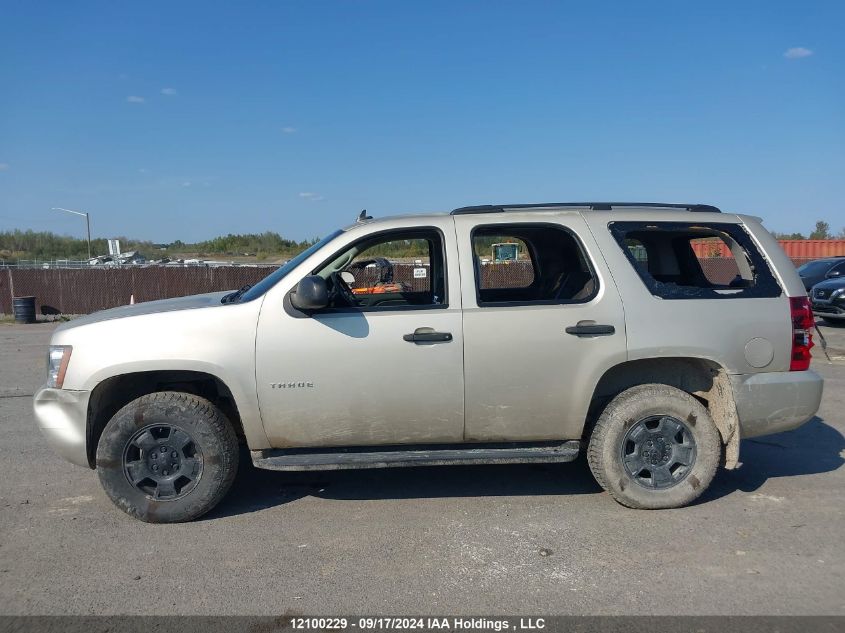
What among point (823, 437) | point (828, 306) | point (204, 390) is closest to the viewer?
point (204, 390)

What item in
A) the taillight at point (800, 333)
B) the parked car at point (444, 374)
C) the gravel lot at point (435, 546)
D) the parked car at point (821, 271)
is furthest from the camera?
the parked car at point (821, 271)

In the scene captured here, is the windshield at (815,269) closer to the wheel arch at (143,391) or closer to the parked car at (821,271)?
the parked car at (821,271)

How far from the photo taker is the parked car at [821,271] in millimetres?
18016

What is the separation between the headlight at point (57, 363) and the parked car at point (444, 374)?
0.5 inches

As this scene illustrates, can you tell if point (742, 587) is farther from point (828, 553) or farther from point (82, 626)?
point (82, 626)

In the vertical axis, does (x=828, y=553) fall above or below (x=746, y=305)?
below

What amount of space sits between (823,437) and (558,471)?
2.72m

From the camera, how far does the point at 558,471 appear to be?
5238mm

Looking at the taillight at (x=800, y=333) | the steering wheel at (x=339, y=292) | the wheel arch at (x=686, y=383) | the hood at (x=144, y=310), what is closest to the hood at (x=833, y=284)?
the taillight at (x=800, y=333)

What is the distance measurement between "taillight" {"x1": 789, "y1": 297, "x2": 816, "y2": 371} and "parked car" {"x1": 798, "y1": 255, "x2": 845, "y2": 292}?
15.4 metres

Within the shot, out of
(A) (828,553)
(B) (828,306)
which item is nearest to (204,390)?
(A) (828,553)

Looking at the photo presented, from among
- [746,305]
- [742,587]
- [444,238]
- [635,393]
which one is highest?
[444,238]

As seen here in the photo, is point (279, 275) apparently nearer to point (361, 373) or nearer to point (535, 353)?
point (361, 373)

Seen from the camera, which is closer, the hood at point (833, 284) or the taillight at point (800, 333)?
the taillight at point (800, 333)
